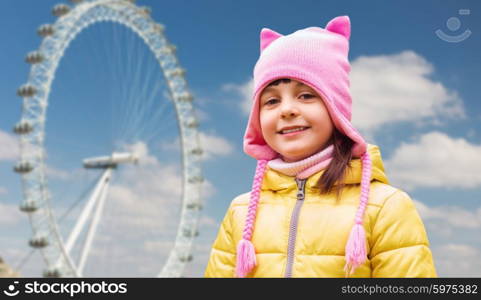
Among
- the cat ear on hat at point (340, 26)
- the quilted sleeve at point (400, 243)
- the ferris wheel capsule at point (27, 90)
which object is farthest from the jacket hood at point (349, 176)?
the ferris wheel capsule at point (27, 90)

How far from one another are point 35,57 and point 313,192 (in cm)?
1074

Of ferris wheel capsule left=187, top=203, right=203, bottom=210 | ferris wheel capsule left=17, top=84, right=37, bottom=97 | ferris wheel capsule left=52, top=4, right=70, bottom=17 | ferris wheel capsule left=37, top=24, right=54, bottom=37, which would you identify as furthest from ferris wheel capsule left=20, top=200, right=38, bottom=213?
ferris wheel capsule left=187, top=203, right=203, bottom=210

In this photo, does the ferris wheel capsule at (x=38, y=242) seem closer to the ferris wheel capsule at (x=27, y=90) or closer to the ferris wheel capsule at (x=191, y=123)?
the ferris wheel capsule at (x=27, y=90)

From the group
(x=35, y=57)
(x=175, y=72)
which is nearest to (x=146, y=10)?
(x=175, y=72)

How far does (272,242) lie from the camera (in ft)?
5.84

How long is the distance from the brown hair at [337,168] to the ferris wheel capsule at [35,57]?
10653 mm

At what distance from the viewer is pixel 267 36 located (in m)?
2.02

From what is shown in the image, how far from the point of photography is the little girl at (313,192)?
1.69m

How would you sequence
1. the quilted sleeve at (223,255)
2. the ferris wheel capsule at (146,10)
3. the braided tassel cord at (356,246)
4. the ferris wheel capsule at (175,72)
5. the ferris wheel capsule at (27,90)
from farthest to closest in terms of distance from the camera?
the ferris wheel capsule at (175,72), the ferris wheel capsule at (146,10), the ferris wheel capsule at (27,90), the quilted sleeve at (223,255), the braided tassel cord at (356,246)

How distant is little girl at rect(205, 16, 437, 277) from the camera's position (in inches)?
66.6

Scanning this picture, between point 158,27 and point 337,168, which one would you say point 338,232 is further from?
point 158,27

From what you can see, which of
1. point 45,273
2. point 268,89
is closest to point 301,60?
point 268,89

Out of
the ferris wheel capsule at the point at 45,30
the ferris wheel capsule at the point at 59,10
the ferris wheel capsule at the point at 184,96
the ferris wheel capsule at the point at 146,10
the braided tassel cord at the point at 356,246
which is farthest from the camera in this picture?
the ferris wheel capsule at the point at 184,96

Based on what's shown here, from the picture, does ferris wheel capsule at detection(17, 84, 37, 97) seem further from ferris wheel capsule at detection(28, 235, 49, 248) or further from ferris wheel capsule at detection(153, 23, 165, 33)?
ferris wheel capsule at detection(153, 23, 165, 33)
